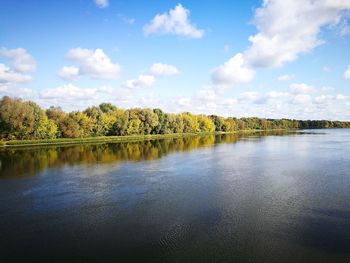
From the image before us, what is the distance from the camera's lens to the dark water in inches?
463

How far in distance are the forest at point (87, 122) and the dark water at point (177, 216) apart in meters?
35.3

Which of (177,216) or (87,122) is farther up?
(87,122)

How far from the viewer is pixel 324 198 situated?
1883 centimetres

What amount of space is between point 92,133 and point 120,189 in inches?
2300

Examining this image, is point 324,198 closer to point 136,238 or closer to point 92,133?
point 136,238

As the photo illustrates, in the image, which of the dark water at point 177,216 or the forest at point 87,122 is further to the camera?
the forest at point 87,122

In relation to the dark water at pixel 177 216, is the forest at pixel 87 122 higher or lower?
higher

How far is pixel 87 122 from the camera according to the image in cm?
7550

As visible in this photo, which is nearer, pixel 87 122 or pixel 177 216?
pixel 177 216

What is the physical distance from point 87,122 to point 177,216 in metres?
63.8

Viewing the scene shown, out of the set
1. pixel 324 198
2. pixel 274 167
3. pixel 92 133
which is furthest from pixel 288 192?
pixel 92 133

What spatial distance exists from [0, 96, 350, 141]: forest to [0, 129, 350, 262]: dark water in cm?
A: 3531

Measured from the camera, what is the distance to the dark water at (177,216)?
1177 centimetres

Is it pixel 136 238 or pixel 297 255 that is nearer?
pixel 297 255
